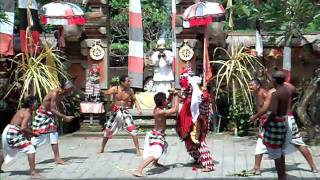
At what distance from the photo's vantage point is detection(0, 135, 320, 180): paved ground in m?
11.2

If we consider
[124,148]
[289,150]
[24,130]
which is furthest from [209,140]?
[24,130]

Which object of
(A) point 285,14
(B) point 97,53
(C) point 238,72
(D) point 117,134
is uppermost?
(A) point 285,14

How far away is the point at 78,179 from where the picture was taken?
→ 10891 millimetres

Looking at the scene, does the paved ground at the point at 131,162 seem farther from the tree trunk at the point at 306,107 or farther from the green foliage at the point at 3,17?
the green foliage at the point at 3,17

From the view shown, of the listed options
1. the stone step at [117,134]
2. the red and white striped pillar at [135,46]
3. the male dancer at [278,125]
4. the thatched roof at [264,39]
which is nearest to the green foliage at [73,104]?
the stone step at [117,134]

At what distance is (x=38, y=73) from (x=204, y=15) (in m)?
4.09

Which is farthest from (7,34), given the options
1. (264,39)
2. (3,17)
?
(264,39)

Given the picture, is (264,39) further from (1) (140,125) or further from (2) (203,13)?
(1) (140,125)

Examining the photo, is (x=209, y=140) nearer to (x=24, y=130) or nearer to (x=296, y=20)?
(x=296, y=20)

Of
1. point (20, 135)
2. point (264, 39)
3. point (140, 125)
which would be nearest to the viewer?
point (20, 135)

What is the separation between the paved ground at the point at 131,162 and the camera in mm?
11203

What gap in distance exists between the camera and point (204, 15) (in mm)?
15062

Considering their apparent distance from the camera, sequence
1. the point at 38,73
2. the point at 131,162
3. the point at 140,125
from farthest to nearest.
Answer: the point at 140,125
the point at 38,73
the point at 131,162

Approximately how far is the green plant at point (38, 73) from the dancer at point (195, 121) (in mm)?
4352
